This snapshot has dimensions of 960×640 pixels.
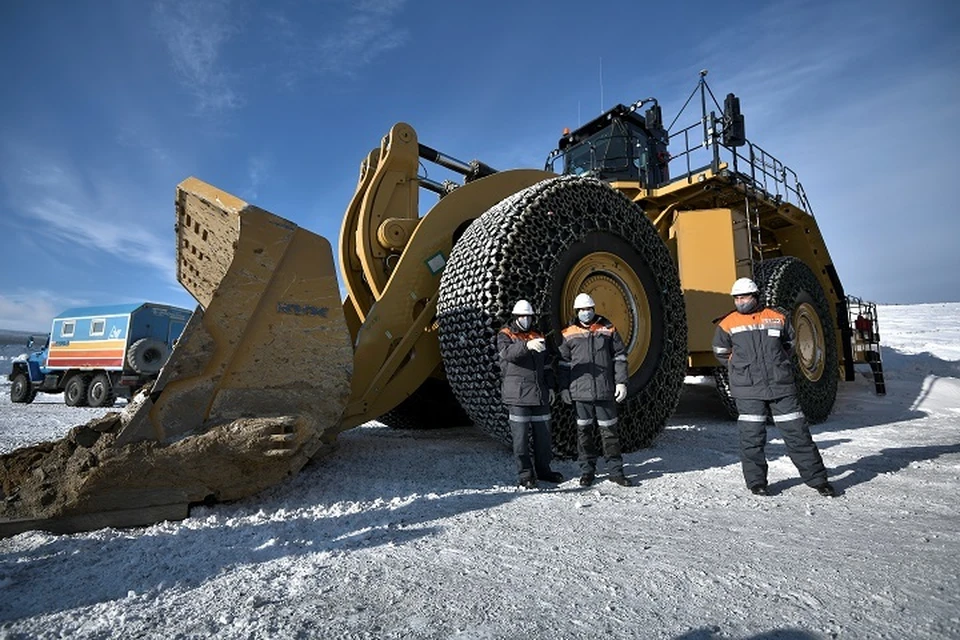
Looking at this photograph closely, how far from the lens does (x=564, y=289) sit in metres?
3.92

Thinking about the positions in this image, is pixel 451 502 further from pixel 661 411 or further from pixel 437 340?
pixel 661 411

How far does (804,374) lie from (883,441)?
5.35ft

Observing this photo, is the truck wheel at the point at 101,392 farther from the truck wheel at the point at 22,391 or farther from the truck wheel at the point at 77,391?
the truck wheel at the point at 22,391

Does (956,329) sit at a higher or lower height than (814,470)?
higher

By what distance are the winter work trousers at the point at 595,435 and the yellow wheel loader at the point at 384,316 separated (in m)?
0.24

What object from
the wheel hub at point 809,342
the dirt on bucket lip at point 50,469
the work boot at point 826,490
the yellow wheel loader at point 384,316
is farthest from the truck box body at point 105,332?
the work boot at point 826,490

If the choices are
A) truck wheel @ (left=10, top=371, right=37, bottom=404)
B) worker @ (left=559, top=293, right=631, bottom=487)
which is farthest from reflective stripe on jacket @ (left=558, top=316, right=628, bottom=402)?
truck wheel @ (left=10, top=371, right=37, bottom=404)

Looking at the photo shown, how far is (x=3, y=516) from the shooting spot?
2.21m

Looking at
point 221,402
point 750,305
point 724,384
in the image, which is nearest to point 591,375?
point 750,305

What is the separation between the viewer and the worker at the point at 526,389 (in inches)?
130

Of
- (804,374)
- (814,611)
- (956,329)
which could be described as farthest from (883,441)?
(956,329)

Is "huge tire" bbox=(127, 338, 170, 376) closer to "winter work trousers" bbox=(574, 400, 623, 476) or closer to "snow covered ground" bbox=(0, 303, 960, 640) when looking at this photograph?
"snow covered ground" bbox=(0, 303, 960, 640)

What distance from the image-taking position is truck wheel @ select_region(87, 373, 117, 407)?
44.4ft

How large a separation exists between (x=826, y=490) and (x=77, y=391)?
1716 centimetres
